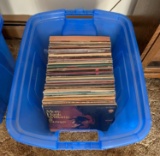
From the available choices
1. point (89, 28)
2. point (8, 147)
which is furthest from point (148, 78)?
point (8, 147)

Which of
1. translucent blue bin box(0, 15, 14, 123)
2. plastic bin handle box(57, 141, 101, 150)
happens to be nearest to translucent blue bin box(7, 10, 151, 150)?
plastic bin handle box(57, 141, 101, 150)

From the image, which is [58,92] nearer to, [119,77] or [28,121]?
[28,121]

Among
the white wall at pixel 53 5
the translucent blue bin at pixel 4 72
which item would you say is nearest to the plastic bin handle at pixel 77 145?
the translucent blue bin at pixel 4 72

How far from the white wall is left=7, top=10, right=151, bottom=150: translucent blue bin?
0.21m

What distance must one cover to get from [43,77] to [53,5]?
365 mm

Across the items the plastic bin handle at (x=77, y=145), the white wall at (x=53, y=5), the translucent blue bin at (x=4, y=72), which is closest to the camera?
the plastic bin handle at (x=77, y=145)

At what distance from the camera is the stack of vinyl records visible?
0.60 m

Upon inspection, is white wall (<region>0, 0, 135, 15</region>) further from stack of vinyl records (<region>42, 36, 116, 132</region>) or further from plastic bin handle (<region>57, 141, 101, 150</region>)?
plastic bin handle (<region>57, 141, 101, 150</region>)

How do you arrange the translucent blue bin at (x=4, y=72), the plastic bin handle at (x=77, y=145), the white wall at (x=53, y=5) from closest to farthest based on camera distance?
1. the plastic bin handle at (x=77, y=145)
2. the translucent blue bin at (x=4, y=72)
3. the white wall at (x=53, y=5)

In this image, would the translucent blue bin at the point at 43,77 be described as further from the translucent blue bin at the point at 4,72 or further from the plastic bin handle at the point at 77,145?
the translucent blue bin at the point at 4,72

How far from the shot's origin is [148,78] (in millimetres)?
948

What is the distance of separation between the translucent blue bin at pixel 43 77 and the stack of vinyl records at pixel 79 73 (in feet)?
0.21

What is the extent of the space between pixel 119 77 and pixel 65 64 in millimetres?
211

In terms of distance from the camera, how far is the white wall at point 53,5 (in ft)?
3.02
